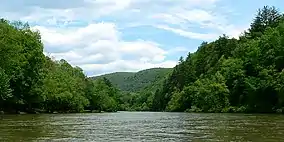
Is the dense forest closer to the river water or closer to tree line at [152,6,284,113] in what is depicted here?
tree line at [152,6,284,113]

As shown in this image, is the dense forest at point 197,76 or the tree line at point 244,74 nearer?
the dense forest at point 197,76

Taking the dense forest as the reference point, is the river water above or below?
below

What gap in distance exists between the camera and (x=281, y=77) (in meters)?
81.2

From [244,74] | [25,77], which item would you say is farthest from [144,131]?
[244,74]

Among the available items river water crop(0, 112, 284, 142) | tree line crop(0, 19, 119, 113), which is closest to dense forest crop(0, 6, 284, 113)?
tree line crop(0, 19, 119, 113)

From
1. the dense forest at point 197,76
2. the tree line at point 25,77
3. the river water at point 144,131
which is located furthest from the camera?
the dense forest at point 197,76

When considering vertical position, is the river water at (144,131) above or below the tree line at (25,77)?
below

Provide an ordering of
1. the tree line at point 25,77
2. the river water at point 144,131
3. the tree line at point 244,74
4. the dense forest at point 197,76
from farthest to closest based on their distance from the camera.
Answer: the tree line at point 244,74 < the dense forest at point 197,76 < the tree line at point 25,77 < the river water at point 144,131

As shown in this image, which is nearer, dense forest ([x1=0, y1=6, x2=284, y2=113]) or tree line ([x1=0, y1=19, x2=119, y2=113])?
tree line ([x1=0, y1=19, x2=119, y2=113])

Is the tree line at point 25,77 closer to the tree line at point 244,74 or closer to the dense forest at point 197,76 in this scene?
the dense forest at point 197,76

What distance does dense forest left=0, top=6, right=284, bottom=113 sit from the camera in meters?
78.3

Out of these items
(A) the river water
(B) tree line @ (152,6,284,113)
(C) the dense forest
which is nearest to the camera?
(A) the river water

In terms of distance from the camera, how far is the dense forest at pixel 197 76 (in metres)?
78.3

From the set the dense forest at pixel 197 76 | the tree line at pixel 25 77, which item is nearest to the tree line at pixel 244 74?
the dense forest at pixel 197 76
